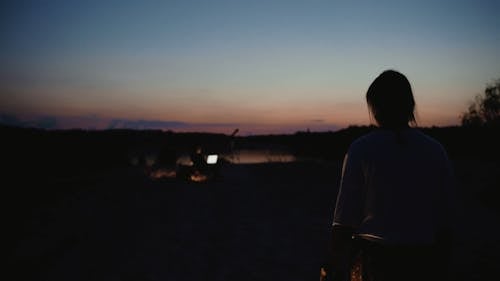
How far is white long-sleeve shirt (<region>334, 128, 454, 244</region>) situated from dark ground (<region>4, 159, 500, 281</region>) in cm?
370

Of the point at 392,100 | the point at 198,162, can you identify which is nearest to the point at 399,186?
the point at 392,100

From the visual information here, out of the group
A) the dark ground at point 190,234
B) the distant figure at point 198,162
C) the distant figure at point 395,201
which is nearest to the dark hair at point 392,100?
the distant figure at point 395,201

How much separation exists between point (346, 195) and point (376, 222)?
205 millimetres

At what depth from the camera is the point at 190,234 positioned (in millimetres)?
7141

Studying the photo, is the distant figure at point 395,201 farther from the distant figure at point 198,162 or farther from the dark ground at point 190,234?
the distant figure at point 198,162

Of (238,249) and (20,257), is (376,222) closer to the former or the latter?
(238,249)

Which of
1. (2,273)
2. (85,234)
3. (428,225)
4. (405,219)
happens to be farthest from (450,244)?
(85,234)

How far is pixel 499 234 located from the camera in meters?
7.03

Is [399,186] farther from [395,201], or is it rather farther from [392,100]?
[392,100]

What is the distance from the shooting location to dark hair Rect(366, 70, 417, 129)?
170 cm

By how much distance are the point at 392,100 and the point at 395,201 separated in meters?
0.58

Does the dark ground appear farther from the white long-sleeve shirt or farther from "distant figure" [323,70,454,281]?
the white long-sleeve shirt

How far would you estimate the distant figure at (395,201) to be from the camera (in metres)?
1.56

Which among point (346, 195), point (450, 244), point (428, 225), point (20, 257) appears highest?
point (346, 195)
